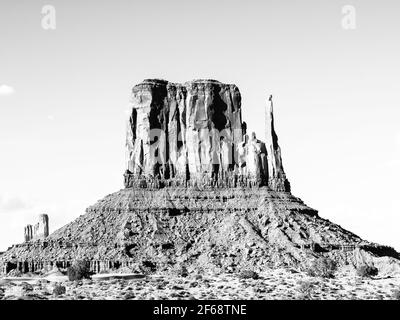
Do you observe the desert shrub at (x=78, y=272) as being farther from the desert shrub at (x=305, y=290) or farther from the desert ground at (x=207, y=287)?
the desert shrub at (x=305, y=290)

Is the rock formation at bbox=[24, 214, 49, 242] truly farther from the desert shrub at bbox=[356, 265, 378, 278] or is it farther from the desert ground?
the desert shrub at bbox=[356, 265, 378, 278]

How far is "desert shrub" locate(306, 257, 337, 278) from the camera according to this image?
151 m

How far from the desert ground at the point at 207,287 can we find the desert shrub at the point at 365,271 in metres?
3.01

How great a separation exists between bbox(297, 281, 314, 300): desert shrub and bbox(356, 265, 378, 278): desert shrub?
68.7 feet

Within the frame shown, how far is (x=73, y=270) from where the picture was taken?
500 feet

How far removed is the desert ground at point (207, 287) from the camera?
421ft

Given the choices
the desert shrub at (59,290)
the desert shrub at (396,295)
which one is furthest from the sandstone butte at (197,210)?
the desert shrub at (59,290)

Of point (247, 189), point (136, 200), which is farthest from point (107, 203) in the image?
point (247, 189)

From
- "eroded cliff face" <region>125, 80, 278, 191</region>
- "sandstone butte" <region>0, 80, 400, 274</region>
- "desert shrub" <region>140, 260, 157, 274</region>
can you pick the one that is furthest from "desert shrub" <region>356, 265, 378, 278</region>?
"desert shrub" <region>140, 260, 157, 274</region>
